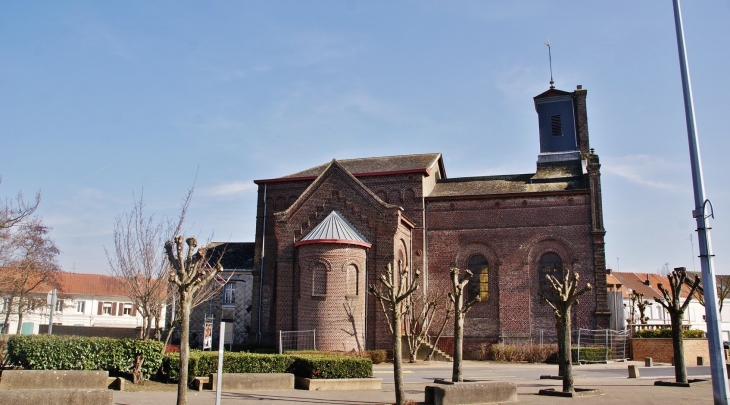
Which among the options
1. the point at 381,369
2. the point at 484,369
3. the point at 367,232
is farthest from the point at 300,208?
the point at 484,369

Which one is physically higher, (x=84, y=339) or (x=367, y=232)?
(x=367, y=232)

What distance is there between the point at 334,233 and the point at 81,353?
615 inches

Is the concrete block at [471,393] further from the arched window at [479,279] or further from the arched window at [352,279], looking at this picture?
the arched window at [479,279]

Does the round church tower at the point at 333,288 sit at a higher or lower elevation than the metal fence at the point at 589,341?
higher

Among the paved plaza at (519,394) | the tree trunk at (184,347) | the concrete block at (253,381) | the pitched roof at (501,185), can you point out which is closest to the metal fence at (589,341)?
the paved plaza at (519,394)

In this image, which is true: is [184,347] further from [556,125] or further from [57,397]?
[556,125]

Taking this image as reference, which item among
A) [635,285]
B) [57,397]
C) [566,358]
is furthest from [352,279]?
[635,285]

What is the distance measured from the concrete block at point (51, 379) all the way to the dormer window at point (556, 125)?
106 ft

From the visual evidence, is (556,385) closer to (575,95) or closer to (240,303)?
(240,303)

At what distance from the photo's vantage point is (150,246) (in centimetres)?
2538

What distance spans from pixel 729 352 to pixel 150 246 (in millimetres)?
32664

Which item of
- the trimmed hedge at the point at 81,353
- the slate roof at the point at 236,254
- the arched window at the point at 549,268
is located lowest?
the trimmed hedge at the point at 81,353

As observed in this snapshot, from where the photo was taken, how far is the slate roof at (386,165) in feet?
122

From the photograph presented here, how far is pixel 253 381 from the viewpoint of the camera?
16594 mm
